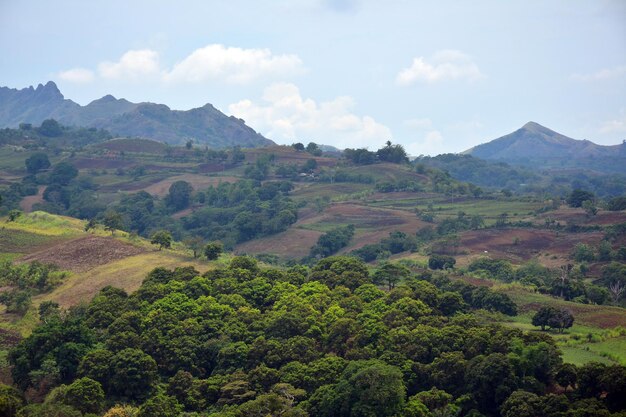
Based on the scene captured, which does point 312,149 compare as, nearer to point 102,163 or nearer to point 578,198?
point 102,163

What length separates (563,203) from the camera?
332 ft

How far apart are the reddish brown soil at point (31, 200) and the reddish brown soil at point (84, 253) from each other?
47222 millimetres

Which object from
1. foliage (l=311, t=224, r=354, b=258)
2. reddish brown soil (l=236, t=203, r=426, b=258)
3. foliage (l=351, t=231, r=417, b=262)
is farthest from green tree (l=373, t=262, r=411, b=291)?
reddish brown soil (l=236, t=203, r=426, b=258)

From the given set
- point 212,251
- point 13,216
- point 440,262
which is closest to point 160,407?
point 212,251

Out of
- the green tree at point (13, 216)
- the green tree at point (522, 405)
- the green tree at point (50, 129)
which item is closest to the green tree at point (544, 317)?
the green tree at point (522, 405)

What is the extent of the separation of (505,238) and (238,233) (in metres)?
35.2

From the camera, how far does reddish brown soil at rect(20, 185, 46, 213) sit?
340 feet

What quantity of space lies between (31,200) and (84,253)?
5826cm

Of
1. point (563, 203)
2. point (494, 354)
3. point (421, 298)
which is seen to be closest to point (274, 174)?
point (563, 203)

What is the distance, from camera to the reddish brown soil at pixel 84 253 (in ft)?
179

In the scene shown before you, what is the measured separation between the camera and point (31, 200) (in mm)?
108812

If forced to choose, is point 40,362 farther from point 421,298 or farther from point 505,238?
point 505,238

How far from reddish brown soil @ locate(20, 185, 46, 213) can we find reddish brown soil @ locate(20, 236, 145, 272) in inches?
1859

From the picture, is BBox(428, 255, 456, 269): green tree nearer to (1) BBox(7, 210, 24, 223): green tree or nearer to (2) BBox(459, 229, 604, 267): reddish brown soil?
(2) BBox(459, 229, 604, 267): reddish brown soil
